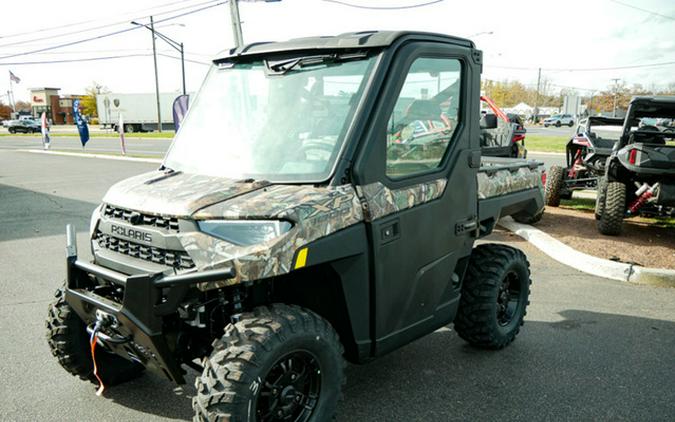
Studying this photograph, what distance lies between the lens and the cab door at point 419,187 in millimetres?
3184

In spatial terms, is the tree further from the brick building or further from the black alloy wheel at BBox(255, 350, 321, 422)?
the black alloy wheel at BBox(255, 350, 321, 422)

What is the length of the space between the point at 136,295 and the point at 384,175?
1.48 meters

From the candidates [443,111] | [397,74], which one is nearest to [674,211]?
[443,111]

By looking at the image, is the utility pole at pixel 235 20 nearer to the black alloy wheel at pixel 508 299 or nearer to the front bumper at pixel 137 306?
the black alloy wheel at pixel 508 299

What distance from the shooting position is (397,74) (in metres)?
3.24

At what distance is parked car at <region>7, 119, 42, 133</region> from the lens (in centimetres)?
5453

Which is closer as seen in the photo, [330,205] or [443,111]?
[330,205]

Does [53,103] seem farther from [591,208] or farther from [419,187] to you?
[419,187]

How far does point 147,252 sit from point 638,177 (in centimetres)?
735

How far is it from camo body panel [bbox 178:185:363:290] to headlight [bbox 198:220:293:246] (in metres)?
0.03

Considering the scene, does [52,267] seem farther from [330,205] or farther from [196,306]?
[330,205]

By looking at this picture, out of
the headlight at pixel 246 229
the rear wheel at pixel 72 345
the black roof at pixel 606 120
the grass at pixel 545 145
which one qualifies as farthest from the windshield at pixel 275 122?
the grass at pixel 545 145

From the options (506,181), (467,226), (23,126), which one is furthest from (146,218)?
(23,126)

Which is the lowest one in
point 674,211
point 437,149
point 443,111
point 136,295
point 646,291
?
point 646,291
